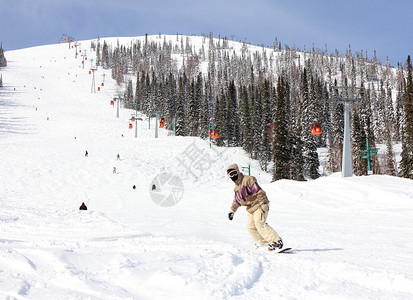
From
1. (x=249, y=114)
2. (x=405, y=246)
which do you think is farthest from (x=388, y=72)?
(x=405, y=246)

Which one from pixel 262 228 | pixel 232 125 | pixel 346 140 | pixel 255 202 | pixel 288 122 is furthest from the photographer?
pixel 232 125

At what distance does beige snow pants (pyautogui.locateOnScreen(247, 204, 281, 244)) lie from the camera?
5188 mm

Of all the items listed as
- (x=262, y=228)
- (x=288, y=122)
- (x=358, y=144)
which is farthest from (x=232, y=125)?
(x=262, y=228)

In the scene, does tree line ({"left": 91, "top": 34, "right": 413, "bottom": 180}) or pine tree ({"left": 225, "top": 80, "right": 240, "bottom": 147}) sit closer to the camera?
tree line ({"left": 91, "top": 34, "right": 413, "bottom": 180})

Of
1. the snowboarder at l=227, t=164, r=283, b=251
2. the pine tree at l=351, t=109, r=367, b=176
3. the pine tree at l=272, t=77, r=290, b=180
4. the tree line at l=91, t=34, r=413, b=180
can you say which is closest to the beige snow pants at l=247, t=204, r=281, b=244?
the snowboarder at l=227, t=164, r=283, b=251

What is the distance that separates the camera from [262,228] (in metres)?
5.28

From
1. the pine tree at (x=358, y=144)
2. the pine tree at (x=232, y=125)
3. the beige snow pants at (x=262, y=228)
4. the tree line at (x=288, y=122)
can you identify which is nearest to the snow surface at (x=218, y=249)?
the beige snow pants at (x=262, y=228)

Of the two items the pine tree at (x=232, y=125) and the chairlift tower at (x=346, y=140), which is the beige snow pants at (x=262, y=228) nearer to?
the chairlift tower at (x=346, y=140)

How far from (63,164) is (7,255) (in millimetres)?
30857

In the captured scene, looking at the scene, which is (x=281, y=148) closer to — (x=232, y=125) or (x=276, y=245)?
(x=232, y=125)

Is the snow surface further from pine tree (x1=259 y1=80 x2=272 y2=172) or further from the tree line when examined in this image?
pine tree (x1=259 y1=80 x2=272 y2=172)

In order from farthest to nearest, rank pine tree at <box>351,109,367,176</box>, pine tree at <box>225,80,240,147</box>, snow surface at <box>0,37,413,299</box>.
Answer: pine tree at <box>225,80,240,147</box> → pine tree at <box>351,109,367,176</box> → snow surface at <box>0,37,413,299</box>

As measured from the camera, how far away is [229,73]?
16350 cm

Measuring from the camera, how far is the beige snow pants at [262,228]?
17.0 ft
